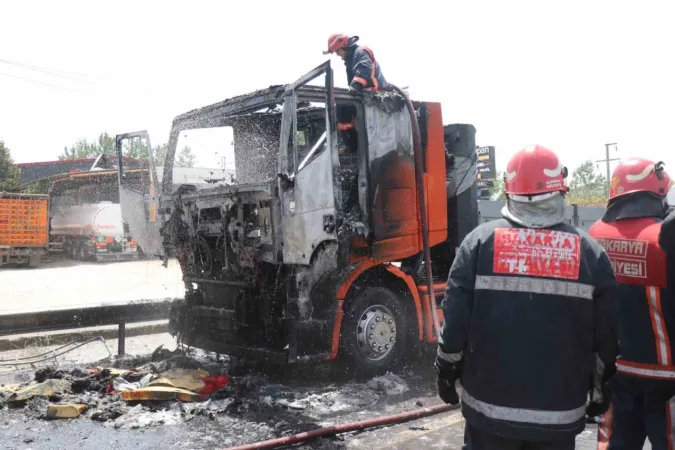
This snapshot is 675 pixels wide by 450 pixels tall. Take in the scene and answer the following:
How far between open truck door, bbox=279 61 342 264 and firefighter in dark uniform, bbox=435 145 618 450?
2.73 meters

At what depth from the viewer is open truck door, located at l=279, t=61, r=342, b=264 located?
5070 mm

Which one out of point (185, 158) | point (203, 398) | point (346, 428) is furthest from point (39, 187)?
point (346, 428)

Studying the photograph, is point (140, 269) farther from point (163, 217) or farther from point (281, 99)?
point (281, 99)

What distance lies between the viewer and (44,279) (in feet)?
56.6

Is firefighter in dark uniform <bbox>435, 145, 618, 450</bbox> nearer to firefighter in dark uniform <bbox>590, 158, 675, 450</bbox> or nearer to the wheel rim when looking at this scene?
firefighter in dark uniform <bbox>590, 158, 675, 450</bbox>

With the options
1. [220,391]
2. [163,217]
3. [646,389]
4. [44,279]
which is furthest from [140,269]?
[646,389]

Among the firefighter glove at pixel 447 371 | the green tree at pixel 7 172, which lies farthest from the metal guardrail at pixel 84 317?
the green tree at pixel 7 172

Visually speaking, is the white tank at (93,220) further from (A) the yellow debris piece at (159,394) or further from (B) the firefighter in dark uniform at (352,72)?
(A) the yellow debris piece at (159,394)

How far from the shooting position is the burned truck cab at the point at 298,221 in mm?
5172

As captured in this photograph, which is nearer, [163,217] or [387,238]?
[387,238]

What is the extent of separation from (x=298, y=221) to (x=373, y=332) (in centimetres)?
128

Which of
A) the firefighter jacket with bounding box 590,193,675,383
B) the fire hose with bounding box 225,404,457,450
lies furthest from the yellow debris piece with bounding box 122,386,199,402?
the firefighter jacket with bounding box 590,193,675,383

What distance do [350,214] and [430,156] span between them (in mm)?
1183

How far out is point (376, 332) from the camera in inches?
223
